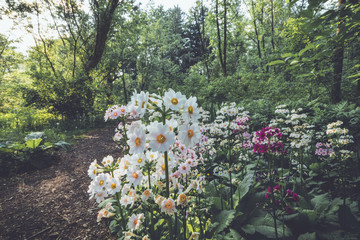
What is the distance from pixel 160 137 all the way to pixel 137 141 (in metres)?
0.14

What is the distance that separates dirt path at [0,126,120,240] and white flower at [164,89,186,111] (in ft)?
6.82

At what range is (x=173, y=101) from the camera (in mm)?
1034

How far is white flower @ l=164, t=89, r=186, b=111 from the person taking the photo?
1012 millimetres

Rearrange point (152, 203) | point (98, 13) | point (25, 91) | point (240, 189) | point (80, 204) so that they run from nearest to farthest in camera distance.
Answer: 1. point (152, 203)
2. point (240, 189)
3. point (80, 204)
4. point (25, 91)
5. point (98, 13)

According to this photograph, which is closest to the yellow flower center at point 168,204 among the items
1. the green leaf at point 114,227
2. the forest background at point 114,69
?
the green leaf at point 114,227

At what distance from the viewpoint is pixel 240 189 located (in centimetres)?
218

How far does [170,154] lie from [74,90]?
912 cm

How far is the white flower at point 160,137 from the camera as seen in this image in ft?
3.14

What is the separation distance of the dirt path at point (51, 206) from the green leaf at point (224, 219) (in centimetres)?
135

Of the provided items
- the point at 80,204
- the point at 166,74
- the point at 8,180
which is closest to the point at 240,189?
the point at 80,204

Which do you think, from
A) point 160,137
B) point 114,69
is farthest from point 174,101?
point 114,69

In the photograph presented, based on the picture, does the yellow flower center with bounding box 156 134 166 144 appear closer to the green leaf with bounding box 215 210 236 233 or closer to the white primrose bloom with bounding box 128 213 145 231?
the white primrose bloom with bounding box 128 213 145 231

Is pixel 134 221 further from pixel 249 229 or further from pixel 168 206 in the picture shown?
pixel 249 229

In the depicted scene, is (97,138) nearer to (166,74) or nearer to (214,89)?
(214,89)
